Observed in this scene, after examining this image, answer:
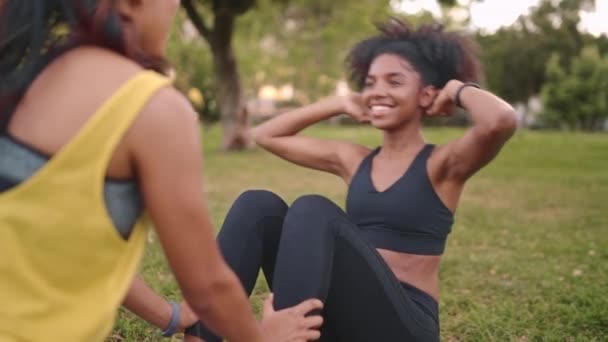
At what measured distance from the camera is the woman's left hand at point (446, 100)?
9.33 feet

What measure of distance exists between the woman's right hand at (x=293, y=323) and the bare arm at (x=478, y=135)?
2.72 feet

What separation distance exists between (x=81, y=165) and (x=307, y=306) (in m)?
1.06

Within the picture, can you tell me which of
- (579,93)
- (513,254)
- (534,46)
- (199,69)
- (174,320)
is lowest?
(199,69)

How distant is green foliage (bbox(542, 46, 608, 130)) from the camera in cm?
3516

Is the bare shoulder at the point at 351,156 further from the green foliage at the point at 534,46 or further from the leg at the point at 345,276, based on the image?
the green foliage at the point at 534,46

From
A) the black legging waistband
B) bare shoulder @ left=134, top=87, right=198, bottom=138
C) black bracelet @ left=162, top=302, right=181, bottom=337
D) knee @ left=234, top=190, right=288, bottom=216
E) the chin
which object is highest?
bare shoulder @ left=134, top=87, right=198, bottom=138

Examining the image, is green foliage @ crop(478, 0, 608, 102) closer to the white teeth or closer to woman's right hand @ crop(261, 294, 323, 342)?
the white teeth

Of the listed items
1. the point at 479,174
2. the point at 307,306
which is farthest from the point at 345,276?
the point at 479,174

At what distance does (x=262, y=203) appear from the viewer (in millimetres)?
2725

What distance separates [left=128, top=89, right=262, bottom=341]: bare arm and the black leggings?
715 millimetres

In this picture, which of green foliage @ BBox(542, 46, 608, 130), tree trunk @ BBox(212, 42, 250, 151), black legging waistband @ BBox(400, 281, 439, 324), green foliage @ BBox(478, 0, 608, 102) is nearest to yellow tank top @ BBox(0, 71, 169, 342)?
black legging waistband @ BBox(400, 281, 439, 324)

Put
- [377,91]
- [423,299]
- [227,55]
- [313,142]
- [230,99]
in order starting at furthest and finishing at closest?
1. [230,99]
2. [227,55]
3. [313,142]
4. [377,91]
5. [423,299]

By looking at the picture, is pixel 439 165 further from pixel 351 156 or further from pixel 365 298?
pixel 365 298

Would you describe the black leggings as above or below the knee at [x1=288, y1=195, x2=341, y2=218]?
below
